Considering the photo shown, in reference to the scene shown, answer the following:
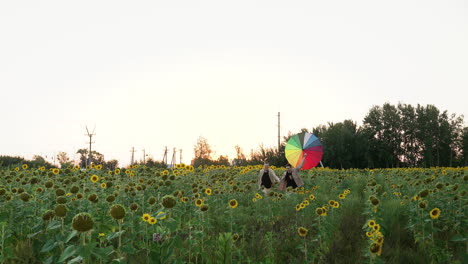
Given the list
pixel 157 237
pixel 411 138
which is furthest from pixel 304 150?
pixel 411 138

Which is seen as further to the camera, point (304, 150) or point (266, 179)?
point (304, 150)

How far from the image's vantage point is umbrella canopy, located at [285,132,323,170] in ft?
60.2

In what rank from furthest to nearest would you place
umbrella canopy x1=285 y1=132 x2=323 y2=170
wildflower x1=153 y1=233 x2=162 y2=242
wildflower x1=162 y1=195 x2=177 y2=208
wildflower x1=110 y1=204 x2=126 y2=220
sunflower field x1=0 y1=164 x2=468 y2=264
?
umbrella canopy x1=285 y1=132 x2=323 y2=170 < sunflower field x1=0 y1=164 x2=468 y2=264 < wildflower x1=162 y1=195 x2=177 y2=208 < wildflower x1=153 y1=233 x2=162 y2=242 < wildflower x1=110 y1=204 x2=126 y2=220

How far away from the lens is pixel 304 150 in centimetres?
1823

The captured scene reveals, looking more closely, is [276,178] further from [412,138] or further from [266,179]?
[412,138]

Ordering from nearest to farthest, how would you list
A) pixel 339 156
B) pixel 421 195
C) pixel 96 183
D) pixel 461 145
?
pixel 421 195, pixel 96 183, pixel 339 156, pixel 461 145

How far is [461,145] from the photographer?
179ft

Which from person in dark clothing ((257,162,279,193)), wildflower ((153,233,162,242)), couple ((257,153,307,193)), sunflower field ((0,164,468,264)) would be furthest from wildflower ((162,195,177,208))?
person in dark clothing ((257,162,279,193))

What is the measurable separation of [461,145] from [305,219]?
185ft

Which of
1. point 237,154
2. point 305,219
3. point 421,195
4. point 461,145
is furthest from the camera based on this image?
point 461,145

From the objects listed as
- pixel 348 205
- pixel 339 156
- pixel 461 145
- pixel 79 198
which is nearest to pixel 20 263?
pixel 79 198

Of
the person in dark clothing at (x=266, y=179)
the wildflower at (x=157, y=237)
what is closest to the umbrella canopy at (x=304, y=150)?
the person in dark clothing at (x=266, y=179)

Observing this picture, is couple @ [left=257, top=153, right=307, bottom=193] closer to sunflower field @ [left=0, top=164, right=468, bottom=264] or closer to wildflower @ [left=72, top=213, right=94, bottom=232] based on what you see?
sunflower field @ [left=0, top=164, right=468, bottom=264]

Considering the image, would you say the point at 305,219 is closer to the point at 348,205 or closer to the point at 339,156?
the point at 348,205
